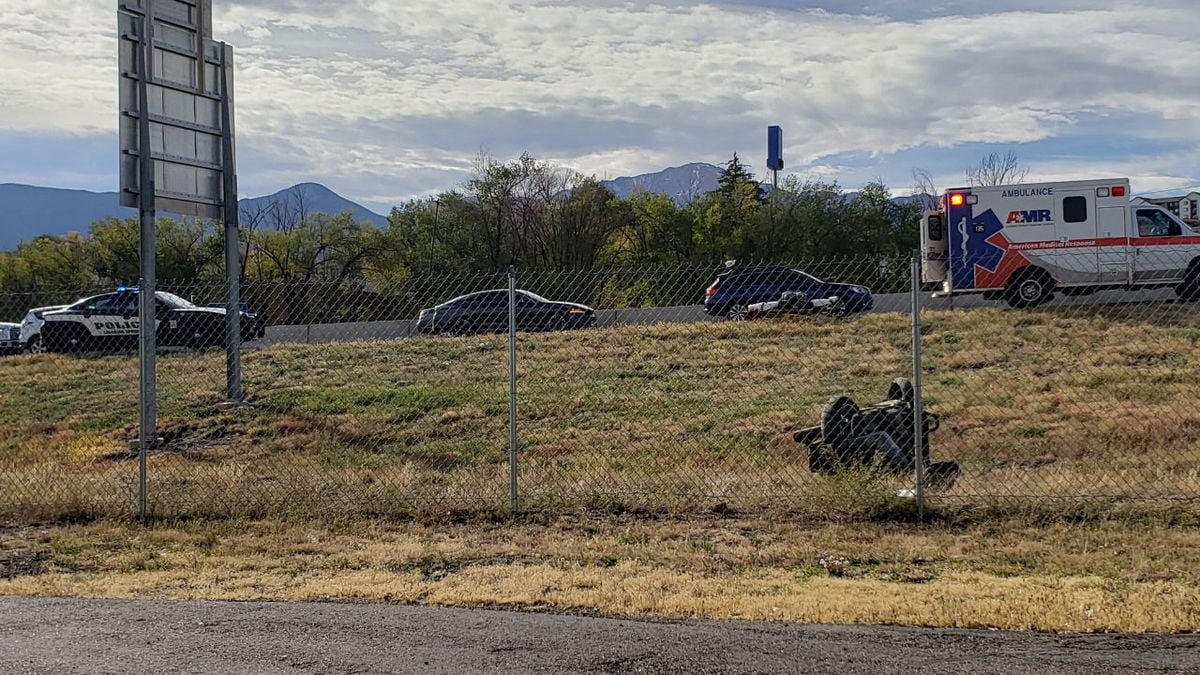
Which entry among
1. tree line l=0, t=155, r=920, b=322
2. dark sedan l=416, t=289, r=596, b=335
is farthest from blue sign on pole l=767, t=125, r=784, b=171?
dark sedan l=416, t=289, r=596, b=335

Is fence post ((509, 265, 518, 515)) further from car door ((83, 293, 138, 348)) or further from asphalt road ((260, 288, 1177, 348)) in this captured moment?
car door ((83, 293, 138, 348))

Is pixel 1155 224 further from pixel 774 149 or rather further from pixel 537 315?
pixel 774 149

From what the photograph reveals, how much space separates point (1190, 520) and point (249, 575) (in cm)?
617

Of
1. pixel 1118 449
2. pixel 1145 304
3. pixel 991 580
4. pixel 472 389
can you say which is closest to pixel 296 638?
pixel 991 580

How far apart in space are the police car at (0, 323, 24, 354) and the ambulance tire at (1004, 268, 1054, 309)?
746 inches

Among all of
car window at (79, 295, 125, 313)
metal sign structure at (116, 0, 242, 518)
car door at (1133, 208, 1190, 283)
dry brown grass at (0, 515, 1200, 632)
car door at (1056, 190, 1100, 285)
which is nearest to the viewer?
dry brown grass at (0, 515, 1200, 632)

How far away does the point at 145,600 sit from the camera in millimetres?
6051

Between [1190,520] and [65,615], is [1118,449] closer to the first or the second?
[1190,520]

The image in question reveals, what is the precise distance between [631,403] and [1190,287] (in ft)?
29.3

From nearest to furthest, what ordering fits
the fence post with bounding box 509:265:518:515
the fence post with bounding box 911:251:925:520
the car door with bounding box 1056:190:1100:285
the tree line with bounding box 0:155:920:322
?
the fence post with bounding box 911:251:925:520, the fence post with bounding box 509:265:518:515, the car door with bounding box 1056:190:1100:285, the tree line with bounding box 0:155:920:322

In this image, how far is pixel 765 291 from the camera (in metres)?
18.2

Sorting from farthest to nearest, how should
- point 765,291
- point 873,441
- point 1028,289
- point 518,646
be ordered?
point 1028,289
point 765,291
point 873,441
point 518,646

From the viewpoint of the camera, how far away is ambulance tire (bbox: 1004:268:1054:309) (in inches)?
750

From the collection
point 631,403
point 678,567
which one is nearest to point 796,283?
point 631,403
